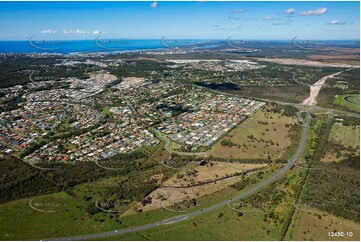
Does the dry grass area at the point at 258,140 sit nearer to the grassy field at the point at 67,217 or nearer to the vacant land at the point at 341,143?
the vacant land at the point at 341,143

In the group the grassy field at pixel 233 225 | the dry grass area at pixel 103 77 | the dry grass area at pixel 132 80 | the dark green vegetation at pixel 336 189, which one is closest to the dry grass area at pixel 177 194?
the grassy field at pixel 233 225

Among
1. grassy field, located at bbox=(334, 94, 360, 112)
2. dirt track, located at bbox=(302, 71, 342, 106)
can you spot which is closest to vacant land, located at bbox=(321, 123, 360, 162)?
grassy field, located at bbox=(334, 94, 360, 112)

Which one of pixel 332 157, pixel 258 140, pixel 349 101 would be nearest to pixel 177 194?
pixel 258 140

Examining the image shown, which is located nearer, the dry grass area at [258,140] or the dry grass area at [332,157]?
the dry grass area at [332,157]

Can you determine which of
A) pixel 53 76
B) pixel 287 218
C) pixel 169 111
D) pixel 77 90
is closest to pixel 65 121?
pixel 169 111

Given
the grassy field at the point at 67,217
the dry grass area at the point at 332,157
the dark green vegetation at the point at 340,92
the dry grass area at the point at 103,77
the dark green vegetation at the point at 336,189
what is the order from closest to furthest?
the grassy field at the point at 67,217 < the dark green vegetation at the point at 336,189 < the dry grass area at the point at 332,157 < the dark green vegetation at the point at 340,92 < the dry grass area at the point at 103,77

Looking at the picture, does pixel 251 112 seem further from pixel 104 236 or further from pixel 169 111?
pixel 104 236
